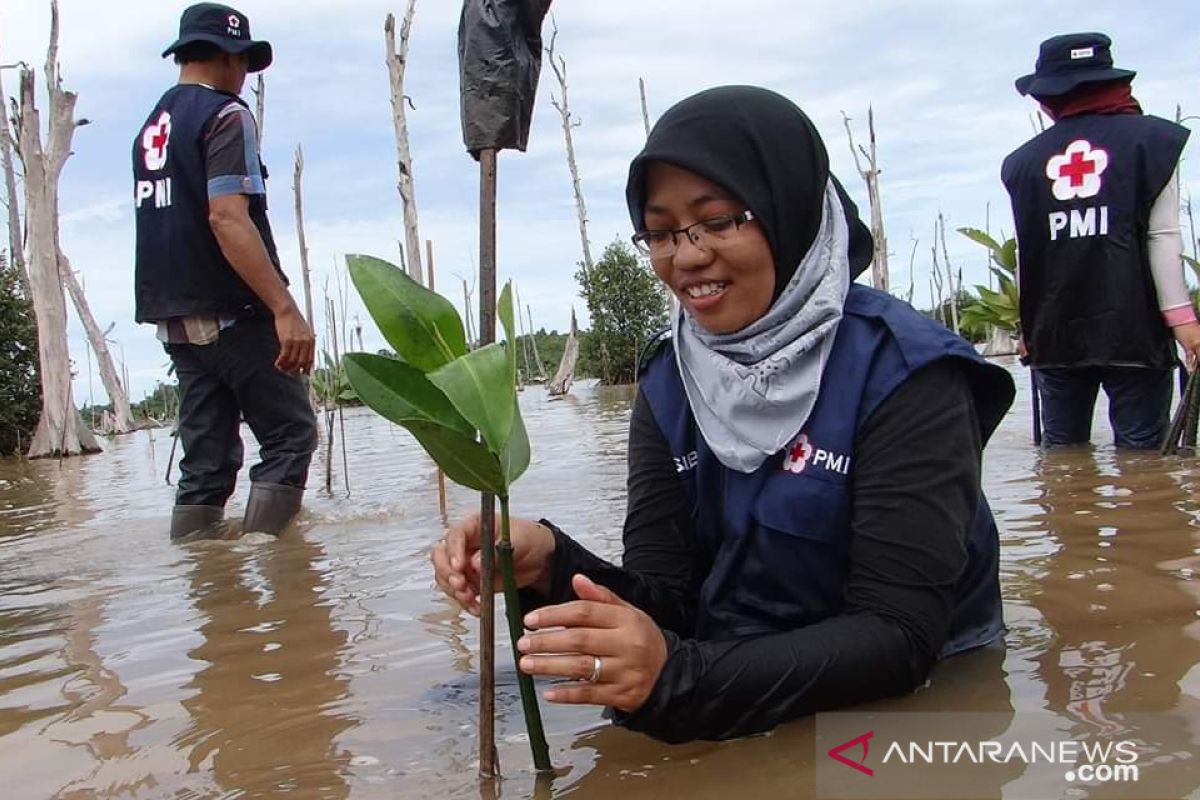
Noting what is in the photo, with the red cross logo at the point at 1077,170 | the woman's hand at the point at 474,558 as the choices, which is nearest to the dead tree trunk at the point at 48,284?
the red cross logo at the point at 1077,170

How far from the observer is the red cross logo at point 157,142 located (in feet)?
13.1

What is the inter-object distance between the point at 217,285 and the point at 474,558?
103 inches

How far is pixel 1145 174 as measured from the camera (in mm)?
3961

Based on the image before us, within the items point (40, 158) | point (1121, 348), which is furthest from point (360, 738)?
point (40, 158)

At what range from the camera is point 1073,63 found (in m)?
4.02

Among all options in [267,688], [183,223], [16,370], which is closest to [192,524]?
[183,223]

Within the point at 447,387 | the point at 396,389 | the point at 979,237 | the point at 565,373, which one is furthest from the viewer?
the point at 565,373

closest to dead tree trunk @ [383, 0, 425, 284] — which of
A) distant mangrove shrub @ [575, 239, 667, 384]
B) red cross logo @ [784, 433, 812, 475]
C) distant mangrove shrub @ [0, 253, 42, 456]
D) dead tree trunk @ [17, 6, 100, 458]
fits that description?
dead tree trunk @ [17, 6, 100, 458]

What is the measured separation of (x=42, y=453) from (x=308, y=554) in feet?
36.9

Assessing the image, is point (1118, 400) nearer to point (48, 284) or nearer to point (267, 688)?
point (267, 688)

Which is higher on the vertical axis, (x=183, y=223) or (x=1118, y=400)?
(x=183, y=223)

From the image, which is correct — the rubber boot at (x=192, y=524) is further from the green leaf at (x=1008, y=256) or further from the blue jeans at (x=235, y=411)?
the green leaf at (x=1008, y=256)

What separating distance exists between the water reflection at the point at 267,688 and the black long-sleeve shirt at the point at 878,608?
54 cm

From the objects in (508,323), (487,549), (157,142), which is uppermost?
(157,142)
